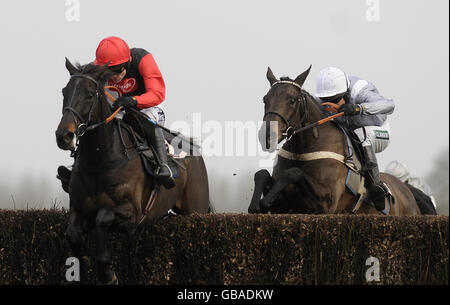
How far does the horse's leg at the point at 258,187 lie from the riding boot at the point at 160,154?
0.92m

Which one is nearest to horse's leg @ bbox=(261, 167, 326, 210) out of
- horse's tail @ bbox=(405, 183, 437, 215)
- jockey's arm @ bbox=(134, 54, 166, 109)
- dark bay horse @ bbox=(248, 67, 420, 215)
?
dark bay horse @ bbox=(248, 67, 420, 215)

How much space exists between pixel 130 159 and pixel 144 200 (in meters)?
0.42

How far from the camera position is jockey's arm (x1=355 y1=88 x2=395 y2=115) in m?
7.86

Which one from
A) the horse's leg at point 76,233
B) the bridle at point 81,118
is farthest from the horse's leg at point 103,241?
the bridle at point 81,118

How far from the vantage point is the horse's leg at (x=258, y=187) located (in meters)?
7.23

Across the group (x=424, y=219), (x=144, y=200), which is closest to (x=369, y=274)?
(x=424, y=219)

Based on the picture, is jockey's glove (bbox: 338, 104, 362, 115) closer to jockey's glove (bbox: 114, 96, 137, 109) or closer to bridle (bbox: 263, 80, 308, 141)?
bridle (bbox: 263, 80, 308, 141)

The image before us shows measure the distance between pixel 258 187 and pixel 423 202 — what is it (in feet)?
9.47

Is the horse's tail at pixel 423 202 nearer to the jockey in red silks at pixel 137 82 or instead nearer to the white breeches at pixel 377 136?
the white breeches at pixel 377 136

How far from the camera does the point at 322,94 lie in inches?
315

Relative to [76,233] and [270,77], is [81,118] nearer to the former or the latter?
[76,233]
